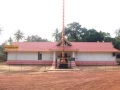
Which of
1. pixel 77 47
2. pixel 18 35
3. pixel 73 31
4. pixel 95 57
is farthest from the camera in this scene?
pixel 18 35

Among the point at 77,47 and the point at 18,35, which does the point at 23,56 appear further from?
the point at 18,35

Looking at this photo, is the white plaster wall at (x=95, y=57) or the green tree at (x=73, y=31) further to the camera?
the green tree at (x=73, y=31)

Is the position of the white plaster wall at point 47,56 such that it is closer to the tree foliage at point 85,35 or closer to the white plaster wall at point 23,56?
the white plaster wall at point 23,56

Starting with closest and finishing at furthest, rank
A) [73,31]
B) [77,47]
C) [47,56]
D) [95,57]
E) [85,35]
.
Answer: [95,57], [47,56], [77,47], [85,35], [73,31]

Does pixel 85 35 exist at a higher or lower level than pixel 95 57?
higher

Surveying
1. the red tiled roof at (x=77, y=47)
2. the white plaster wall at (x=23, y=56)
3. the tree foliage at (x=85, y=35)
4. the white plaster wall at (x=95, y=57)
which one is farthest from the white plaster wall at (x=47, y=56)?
the tree foliage at (x=85, y=35)

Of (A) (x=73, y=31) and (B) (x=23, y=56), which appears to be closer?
(B) (x=23, y=56)

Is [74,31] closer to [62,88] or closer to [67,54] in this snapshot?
[67,54]

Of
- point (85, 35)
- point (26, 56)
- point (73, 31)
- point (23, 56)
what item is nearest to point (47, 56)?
point (26, 56)

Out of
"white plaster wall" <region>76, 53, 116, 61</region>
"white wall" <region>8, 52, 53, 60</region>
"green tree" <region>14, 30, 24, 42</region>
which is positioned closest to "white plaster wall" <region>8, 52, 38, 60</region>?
"white wall" <region>8, 52, 53, 60</region>

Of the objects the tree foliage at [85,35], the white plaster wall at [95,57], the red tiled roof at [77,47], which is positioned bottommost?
the white plaster wall at [95,57]

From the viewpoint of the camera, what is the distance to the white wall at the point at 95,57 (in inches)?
1660

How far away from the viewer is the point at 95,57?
42.2 m

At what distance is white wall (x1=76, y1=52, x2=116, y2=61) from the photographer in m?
42.2
